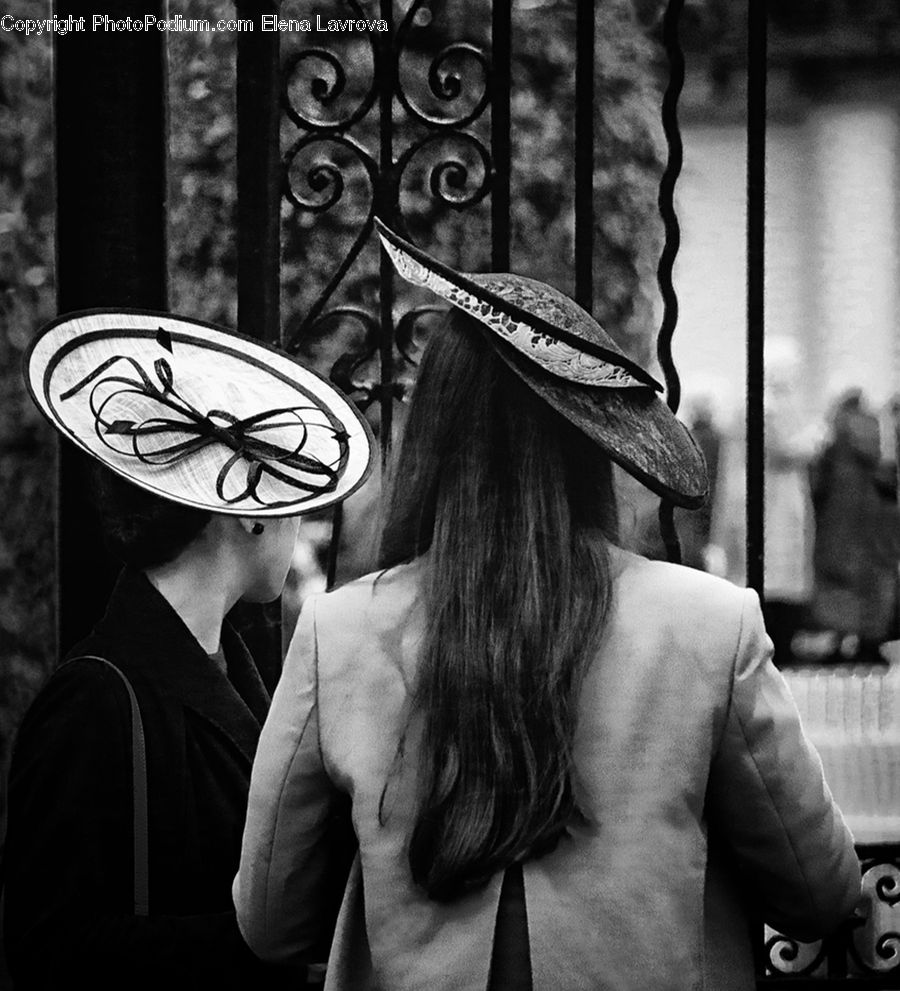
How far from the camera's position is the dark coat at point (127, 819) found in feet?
7.14

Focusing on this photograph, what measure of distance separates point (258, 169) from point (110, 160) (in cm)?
27

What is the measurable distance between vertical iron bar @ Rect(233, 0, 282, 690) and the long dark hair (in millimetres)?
977

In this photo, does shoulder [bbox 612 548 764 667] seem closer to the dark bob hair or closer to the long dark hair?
the long dark hair

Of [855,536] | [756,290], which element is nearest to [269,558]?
[756,290]

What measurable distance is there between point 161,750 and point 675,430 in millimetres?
868

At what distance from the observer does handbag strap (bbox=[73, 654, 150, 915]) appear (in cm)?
223

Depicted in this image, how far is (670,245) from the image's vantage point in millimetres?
2752

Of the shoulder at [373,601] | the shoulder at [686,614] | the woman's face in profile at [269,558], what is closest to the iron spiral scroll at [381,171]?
the woman's face in profile at [269,558]

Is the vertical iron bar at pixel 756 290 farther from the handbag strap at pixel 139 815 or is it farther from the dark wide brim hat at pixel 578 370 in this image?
Answer: the handbag strap at pixel 139 815

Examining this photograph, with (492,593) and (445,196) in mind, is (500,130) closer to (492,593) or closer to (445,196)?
(445,196)

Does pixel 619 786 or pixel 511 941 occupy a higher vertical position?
pixel 619 786

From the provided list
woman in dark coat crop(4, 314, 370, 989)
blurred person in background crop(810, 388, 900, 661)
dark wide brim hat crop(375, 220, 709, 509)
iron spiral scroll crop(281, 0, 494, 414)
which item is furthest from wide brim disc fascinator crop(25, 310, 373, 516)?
blurred person in background crop(810, 388, 900, 661)

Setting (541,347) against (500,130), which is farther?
(500,130)

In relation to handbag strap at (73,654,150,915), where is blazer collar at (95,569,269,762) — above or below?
above
